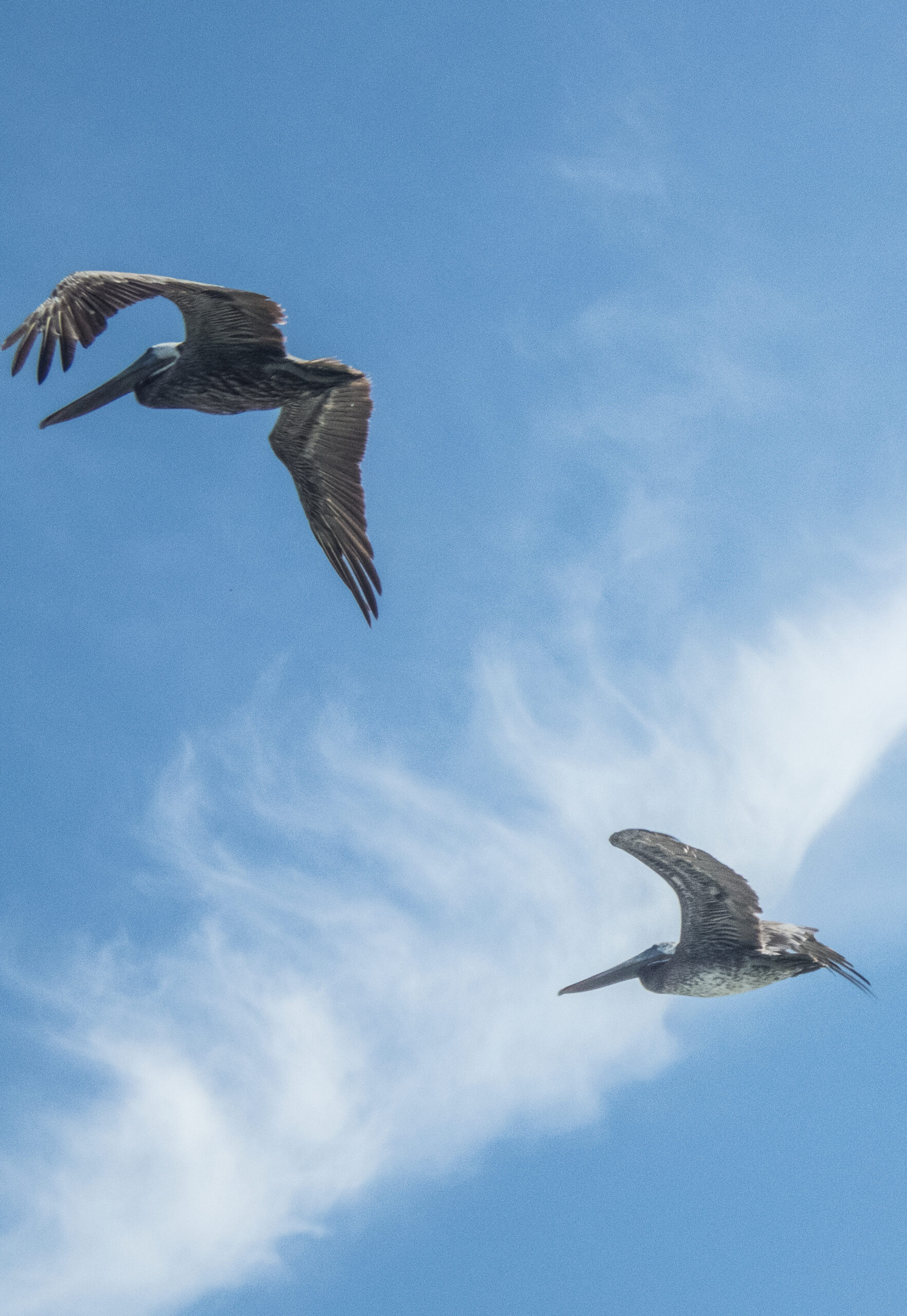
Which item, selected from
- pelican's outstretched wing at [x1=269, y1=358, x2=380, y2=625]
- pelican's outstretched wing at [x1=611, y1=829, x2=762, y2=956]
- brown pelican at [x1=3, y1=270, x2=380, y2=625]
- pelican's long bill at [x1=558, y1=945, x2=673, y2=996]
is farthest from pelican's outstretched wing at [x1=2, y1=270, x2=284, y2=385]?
pelican's long bill at [x1=558, y1=945, x2=673, y2=996]

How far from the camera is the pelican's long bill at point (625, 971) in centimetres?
1902

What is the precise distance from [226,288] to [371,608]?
3.73 m

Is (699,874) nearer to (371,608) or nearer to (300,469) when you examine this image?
(371,608)

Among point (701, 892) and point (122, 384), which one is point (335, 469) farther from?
point (701, 892)

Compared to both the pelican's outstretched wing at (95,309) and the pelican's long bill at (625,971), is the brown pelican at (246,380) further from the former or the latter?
the pelican's long bill at (625,971)

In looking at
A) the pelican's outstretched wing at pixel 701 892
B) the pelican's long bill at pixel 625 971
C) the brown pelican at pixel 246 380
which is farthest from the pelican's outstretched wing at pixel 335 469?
the pelican's long bill at pixel 625 971

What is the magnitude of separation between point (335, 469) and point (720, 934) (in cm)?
701

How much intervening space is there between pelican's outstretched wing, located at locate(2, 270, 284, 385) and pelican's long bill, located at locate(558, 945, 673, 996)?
32.4 ft

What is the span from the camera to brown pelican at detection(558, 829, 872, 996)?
1579 centimetres

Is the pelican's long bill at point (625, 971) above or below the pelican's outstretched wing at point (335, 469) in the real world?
below

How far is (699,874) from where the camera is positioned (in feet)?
52.6

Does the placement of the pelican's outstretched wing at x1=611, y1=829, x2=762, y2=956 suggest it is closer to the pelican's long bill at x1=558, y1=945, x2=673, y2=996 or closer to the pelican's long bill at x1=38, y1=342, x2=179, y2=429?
the pelican's long bill at x1=558, y1=945, x2=673, y2=996

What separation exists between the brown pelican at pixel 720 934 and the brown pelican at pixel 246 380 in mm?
4276

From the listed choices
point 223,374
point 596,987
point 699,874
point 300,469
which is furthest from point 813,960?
point 223,374
